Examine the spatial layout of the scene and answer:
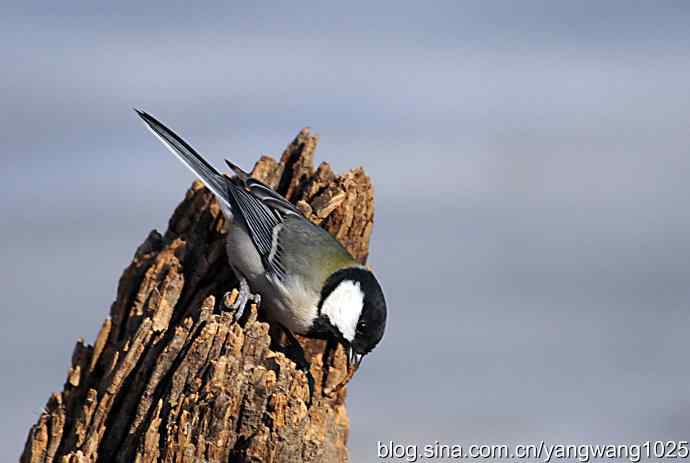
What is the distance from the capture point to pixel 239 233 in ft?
17.2

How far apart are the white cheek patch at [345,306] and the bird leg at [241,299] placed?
377 mm

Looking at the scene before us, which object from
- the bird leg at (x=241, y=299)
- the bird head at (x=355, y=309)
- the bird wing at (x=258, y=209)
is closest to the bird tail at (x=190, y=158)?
the bird wing at (x=258, y=209)

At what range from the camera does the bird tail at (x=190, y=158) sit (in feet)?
18.0

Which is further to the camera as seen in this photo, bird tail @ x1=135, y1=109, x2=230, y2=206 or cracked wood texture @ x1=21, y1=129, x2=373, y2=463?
bird tail @ x1=135, y1=109, x2=230, y2=206

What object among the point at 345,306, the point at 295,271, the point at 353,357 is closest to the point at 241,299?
the point at 295,271

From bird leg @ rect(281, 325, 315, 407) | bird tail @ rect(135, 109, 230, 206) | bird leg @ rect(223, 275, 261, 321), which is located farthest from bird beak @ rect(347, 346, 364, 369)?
bird tail @ rect(135, 109, 230, 206)

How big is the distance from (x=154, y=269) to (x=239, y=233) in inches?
20.3

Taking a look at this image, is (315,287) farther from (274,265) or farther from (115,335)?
(115,335)

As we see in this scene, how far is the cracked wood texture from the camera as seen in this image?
3.91 metres

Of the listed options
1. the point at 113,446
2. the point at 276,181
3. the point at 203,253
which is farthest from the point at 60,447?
the point at 276,181

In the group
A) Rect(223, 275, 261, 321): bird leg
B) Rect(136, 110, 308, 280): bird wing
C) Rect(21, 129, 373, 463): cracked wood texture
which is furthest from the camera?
Rect(136, 110, 308, 280): bird wing

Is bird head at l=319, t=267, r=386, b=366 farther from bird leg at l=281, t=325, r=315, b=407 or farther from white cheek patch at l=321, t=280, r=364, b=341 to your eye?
bird leg at l=281, t=325, r=315, b=407

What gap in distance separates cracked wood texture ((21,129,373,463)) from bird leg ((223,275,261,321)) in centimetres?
13

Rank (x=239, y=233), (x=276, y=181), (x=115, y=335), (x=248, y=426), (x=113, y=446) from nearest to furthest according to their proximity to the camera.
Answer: (x=248, y=426) → (x=113, y=446) → (x=115, y=335) → (x=239, y=233) → (x=276, y=181)
